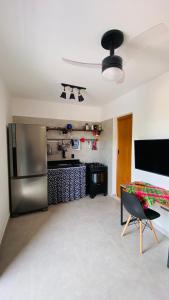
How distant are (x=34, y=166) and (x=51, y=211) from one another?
3.30ft

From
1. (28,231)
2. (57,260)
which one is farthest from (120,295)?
(28,231)

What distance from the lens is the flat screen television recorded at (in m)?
2.29

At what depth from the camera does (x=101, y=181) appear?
4109 millimetres

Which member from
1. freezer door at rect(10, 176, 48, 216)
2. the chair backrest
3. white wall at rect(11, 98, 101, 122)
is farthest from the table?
white wall at rect(11, 98, 101, 122)

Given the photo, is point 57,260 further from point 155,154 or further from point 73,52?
point 73,52

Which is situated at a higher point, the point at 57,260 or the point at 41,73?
the point at 41,73

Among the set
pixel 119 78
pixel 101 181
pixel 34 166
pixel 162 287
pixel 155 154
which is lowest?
pixel 162 287

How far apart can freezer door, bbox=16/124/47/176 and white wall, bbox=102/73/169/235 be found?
1.85 metres

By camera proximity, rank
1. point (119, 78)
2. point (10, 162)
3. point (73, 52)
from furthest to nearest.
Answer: point (10, 162)
point (73, 52)
point (119, 78)

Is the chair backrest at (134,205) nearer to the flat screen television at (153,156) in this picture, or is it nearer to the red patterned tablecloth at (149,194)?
the red patterned tablecloth at (149,194)

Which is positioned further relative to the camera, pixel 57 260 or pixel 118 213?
pixel 118 213

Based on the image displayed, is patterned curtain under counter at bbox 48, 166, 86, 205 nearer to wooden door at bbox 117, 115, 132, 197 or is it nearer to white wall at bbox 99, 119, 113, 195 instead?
white wall at bbox 99, 119, 113, 195

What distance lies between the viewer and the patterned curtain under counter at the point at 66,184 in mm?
3592

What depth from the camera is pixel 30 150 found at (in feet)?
9.84
